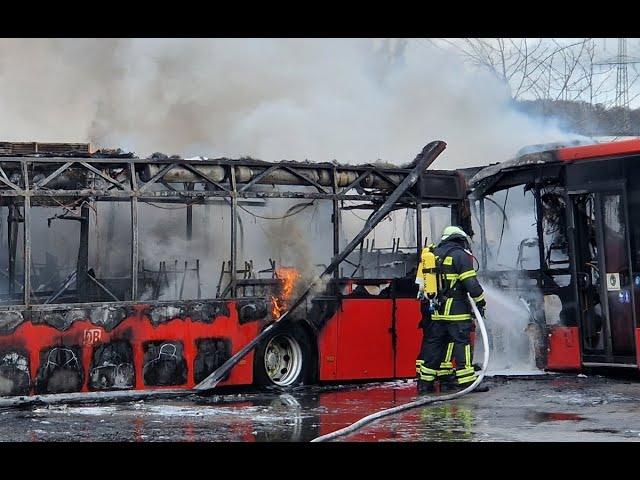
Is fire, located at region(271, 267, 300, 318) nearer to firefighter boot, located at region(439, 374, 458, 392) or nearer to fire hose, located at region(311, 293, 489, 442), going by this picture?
firefighter boot, located at region(439, 374, 458, 392)

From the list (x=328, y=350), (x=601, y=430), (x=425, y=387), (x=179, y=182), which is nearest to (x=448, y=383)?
(x=425, y=387)

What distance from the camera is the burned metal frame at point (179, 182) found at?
33.6 feet

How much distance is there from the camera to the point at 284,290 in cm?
1150

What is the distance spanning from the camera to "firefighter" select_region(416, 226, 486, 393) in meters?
10.4

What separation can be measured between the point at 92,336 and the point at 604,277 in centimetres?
630

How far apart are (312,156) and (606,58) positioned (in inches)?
419

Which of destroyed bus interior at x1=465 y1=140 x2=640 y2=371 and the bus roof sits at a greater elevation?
the bus roof

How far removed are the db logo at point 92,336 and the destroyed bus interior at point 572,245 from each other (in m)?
5.46

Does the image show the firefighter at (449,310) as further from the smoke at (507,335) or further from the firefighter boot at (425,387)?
the smoke at (507,335)

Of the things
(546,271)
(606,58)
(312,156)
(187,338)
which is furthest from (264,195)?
(606,58)

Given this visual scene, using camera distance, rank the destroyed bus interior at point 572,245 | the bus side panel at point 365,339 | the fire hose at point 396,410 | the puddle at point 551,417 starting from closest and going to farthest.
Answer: the fire hose at point 396,410, the puddle at point 551,417, the destroyed bus interior at point 572,245, the bus side panel at point 365,339

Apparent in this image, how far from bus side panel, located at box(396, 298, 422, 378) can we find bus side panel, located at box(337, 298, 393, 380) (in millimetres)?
133

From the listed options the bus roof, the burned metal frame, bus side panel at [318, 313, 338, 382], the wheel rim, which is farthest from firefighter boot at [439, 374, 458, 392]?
the bus roof

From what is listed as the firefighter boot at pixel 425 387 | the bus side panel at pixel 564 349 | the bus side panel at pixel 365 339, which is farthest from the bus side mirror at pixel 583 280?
the firefighter boot at pixel 425 387
